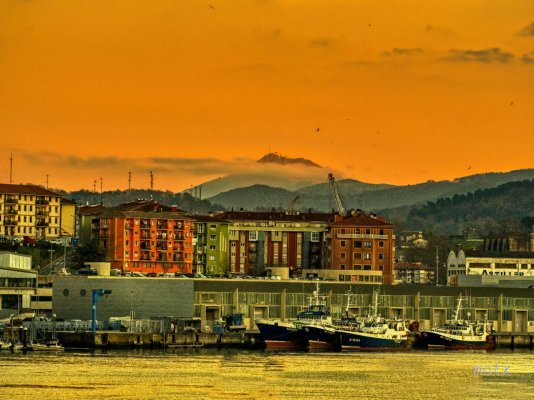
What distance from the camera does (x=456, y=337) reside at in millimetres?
153500

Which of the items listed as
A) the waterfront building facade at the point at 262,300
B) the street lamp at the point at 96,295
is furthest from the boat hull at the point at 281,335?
the street lamp at the point at 96,295

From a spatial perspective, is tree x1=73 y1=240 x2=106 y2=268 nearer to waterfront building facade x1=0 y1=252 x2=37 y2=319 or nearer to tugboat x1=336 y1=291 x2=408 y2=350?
waterfront building facade x1=0 y1=252 x2=37 y2=319

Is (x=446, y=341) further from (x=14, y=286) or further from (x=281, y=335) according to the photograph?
(x=14, y=286)

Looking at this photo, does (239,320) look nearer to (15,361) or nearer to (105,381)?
(15,361)

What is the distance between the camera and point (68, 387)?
94.7 m

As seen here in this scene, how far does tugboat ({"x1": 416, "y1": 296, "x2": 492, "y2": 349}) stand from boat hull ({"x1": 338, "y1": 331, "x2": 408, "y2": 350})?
604 cm

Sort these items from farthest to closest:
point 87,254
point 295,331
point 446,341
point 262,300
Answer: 1. point 87,254
2. point 262,300
3. point 446,341
4. point 295,331

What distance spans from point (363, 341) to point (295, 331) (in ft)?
20.8

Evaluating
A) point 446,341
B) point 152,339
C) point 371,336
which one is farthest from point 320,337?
point 152,339

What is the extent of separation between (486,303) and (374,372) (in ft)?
186

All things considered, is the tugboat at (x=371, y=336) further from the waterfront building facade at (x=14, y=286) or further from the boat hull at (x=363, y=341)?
the waterfront building facade at (x=14, y=286)

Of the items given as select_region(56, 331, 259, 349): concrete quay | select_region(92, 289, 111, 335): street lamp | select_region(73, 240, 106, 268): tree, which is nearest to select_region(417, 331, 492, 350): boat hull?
select_region(56, 331, 259, 349): concrete quay

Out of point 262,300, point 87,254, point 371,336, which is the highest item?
point 87,254

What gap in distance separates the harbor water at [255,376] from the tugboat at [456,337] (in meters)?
16.5
